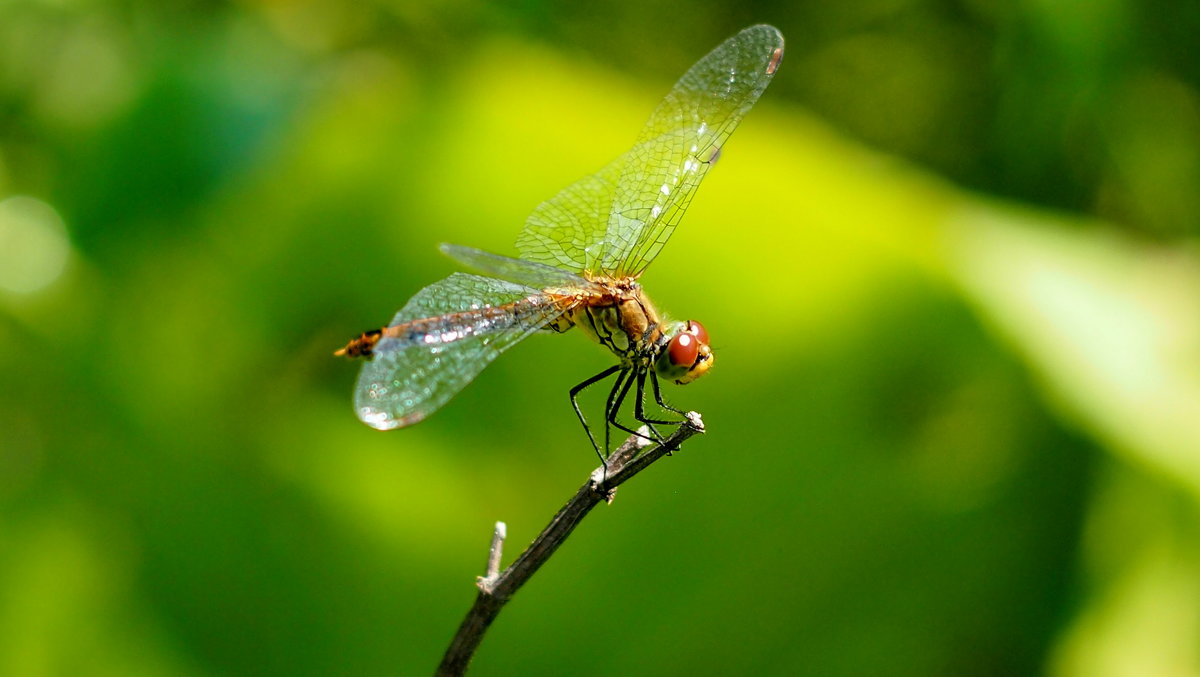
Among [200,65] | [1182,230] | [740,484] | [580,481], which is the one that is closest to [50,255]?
[200,65]

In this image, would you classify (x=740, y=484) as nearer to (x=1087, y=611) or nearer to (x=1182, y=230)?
(x=1087, y=611)

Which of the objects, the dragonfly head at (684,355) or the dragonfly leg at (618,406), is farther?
the dragonfly leg at (618,406)

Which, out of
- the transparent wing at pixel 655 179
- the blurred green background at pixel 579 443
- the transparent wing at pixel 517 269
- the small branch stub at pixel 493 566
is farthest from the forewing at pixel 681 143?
the small branch stub at pixel 493 566

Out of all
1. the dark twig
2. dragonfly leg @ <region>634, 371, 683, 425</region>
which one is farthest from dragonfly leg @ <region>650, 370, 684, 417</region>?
the dark twig

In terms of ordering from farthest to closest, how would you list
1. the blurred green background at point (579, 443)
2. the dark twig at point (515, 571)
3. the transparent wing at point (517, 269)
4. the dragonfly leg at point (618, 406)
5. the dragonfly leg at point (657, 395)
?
the blurred green background at point (579, 443)
the dragonfly leg at point (618, 406)
the dragonfly leg at point (657, 395)
the transparent wing at point (517, 269)
the dark twig at point (515, 571)

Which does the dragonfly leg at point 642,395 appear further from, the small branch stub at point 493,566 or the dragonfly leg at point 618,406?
the small branch stub at point 493,566

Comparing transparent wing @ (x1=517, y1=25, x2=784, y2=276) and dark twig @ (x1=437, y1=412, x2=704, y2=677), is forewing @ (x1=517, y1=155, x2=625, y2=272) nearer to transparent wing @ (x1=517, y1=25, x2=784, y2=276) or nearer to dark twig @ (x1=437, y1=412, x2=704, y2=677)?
transparent wing @ (x1=517, y1=25, x2=784, y2=276)

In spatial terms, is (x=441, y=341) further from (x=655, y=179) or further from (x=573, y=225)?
(x=655, y=179)

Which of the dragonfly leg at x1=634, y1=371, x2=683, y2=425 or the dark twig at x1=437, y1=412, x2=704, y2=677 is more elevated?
the dragonfly leg at x1=634, y1=371, x2=683, y2=425
